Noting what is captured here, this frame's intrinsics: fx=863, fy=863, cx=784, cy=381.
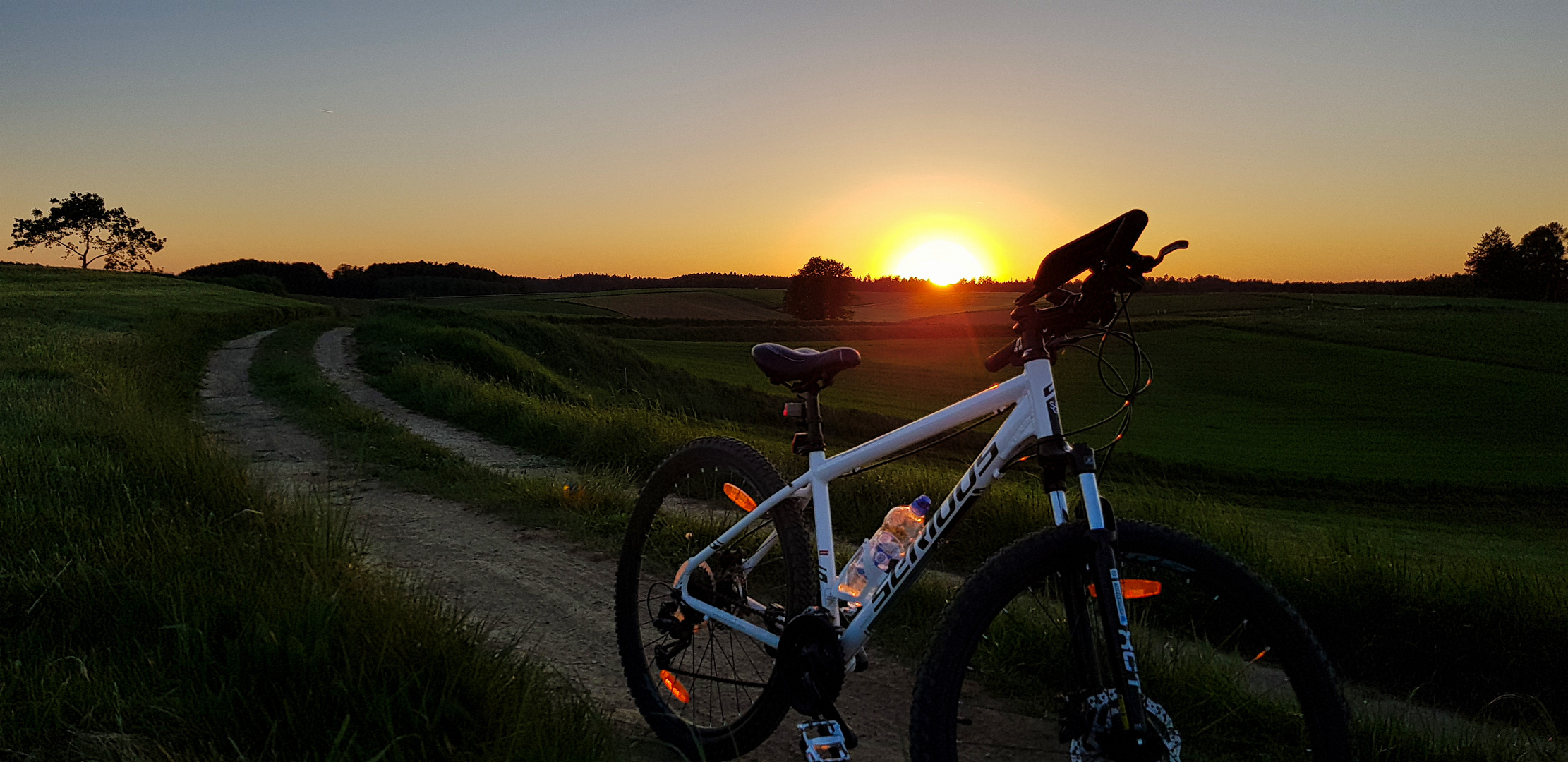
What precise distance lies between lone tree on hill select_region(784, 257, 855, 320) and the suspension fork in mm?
69104

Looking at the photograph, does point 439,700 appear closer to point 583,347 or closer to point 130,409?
point 130,409

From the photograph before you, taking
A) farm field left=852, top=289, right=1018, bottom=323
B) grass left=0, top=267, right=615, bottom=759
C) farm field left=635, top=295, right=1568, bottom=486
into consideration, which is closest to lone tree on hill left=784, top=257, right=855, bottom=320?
farm field left=852, top=289, right=1018, bottom=323

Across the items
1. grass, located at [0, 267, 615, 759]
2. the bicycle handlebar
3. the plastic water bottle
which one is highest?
the bicycle handlebar

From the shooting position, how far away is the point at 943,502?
2.58m

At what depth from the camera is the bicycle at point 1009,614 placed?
6.73 ft

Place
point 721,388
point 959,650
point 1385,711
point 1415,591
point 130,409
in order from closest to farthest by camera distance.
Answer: point 959,650, point 1385,711, point 1415,591, point 130,409, point 721,388

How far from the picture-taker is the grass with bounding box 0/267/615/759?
7.73 ft

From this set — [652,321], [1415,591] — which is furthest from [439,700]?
[652,321]

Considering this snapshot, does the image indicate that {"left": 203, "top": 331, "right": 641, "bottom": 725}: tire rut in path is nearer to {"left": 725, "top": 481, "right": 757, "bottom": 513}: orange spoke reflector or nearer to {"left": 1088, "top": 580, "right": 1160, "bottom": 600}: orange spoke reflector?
{"left": 725, "top": 481, "right": 757, "bottom": 513}: orange spoke reflector

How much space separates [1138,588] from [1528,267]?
3687 inches

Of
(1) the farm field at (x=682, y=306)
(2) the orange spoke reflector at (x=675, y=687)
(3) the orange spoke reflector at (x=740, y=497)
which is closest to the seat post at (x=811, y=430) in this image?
(3) the orange spoke reflector at (x=740, y=497)

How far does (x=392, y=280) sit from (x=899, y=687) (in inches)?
3832

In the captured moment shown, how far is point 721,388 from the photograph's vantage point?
29.4 m

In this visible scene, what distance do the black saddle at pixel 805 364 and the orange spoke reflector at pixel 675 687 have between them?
119 centimetres
